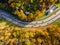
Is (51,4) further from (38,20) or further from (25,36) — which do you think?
(25,36)

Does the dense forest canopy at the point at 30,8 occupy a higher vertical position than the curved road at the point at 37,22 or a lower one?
higher

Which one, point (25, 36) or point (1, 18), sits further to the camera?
point (1, 18)

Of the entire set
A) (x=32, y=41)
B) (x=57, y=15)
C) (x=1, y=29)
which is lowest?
(x=32, y=41)

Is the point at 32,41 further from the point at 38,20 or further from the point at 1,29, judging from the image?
the point at 1,29

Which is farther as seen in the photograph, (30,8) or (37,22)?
(37,22)

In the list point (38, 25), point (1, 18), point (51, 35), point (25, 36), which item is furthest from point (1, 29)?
point (51, 35)

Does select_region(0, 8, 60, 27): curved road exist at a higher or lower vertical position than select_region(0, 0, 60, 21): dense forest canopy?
lower

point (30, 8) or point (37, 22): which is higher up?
point (30, 8)

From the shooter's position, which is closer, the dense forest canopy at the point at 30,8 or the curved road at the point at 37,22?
the dense forest canopy at the point at 30,8

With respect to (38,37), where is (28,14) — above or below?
above

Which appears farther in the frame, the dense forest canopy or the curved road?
the curved road
